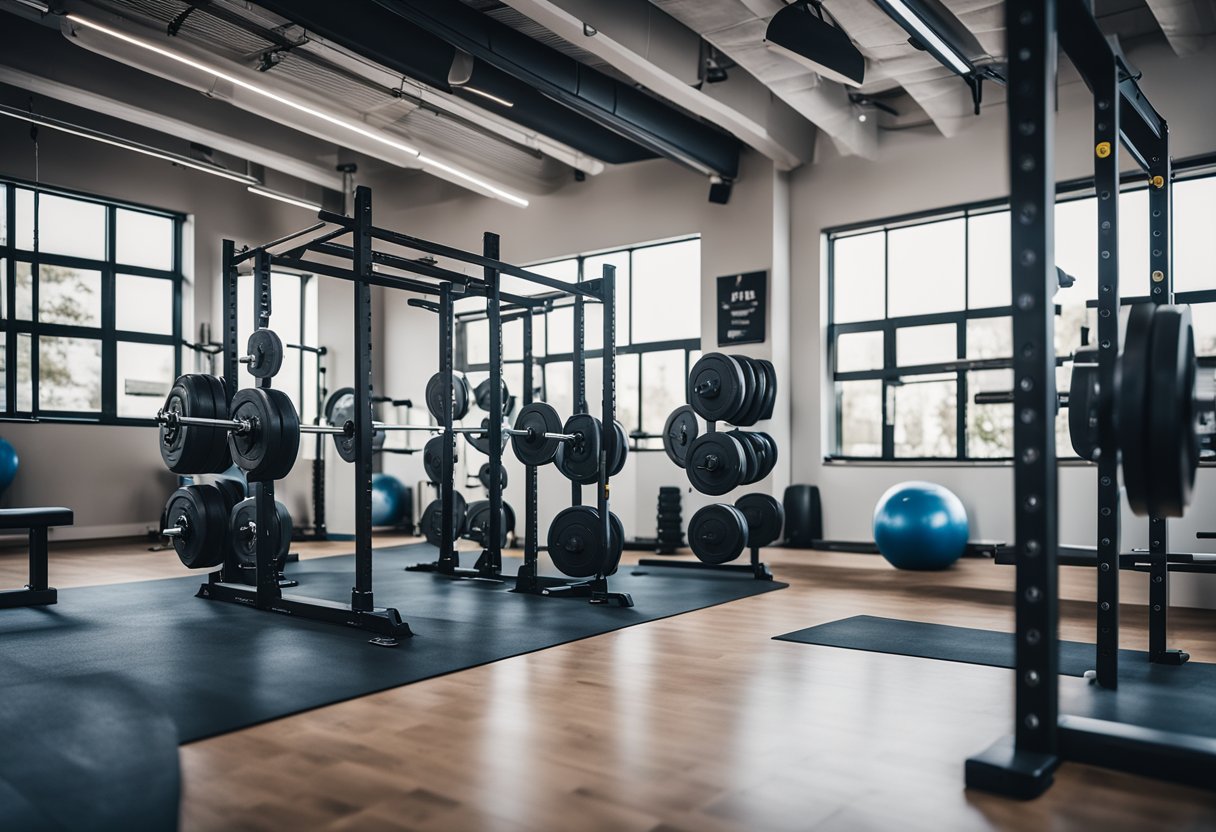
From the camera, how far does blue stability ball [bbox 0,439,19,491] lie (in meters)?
6.68

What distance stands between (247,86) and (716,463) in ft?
12.9

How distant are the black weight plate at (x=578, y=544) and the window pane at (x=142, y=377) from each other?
5.23m

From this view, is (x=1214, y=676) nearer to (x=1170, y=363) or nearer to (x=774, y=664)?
(x=774, y=664)

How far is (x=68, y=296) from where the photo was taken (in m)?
→ 7.70

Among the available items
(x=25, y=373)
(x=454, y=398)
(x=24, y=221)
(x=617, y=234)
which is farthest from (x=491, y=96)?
(x=25, y=373)

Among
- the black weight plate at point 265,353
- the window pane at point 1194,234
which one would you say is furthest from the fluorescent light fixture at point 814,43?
the black weight plate at point 265,353

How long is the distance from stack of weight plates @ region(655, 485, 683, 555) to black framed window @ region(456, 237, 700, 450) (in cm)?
57

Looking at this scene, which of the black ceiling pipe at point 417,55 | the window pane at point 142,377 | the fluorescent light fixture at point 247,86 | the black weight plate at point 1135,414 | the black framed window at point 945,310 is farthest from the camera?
the window pane at point 142,377

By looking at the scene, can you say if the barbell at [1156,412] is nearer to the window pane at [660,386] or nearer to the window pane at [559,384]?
the window pane at [660,386]

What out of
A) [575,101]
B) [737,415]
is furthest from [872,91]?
[737,415]

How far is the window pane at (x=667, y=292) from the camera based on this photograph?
7523 mm

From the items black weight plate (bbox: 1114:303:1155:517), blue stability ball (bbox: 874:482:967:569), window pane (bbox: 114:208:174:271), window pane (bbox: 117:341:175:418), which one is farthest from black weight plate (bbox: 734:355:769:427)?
window pane (bbox: 114:208:174:271)

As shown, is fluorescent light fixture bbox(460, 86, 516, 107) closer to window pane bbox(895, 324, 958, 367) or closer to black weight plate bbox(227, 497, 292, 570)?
black weight plate bbox(227, 497, 292, 570)

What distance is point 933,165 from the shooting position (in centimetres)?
652
